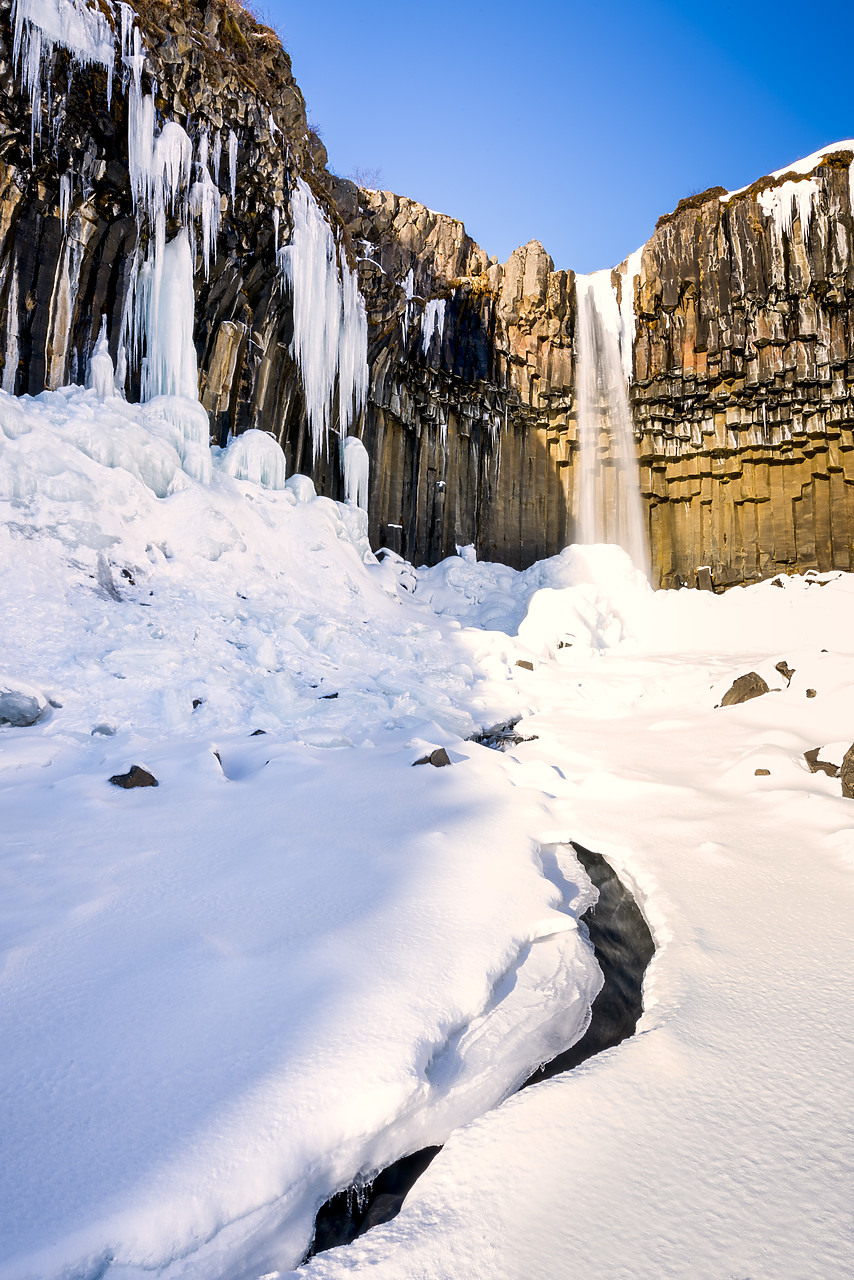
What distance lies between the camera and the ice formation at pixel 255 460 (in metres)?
9.98

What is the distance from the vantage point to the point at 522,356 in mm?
18141

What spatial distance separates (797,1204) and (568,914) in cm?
167

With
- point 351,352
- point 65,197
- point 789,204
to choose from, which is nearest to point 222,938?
point 65,197

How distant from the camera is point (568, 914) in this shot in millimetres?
2928

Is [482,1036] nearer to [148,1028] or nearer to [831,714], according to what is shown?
[148,1028]

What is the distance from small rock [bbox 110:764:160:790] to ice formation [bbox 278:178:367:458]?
33.8ft

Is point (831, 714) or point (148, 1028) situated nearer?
point (148, 1028)

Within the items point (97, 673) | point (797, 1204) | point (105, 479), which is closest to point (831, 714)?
point (797, 1204)

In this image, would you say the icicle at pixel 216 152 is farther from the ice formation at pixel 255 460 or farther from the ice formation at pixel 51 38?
the ice formation at pixel 255 460

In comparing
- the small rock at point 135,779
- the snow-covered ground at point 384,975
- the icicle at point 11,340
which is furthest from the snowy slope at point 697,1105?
the icicle at point 11,340

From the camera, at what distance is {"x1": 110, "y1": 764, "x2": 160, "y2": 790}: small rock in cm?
375

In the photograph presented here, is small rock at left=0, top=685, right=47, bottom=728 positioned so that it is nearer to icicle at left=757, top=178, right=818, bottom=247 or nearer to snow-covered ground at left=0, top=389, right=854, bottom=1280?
snow-covered ground at left=0, top=389, right=854, bottom=1280

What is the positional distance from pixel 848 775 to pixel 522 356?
1697 centimetres

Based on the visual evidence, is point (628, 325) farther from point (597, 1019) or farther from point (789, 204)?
point (597, 1019)
